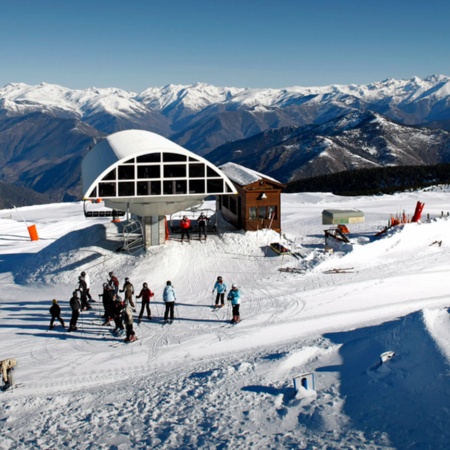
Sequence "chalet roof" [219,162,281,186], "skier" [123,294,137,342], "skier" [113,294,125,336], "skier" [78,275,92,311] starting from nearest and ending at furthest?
"skier" [123,294,137,342] < "skier" [113,294,125,336] < "skier" [78,275,92,311] < "chalet roof" [219,162,281,186]

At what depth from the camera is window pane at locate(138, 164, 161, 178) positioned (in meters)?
24.4

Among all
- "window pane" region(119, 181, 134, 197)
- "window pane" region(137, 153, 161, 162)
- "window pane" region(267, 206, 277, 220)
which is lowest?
"window pane" region(267, 206, 277, 220)

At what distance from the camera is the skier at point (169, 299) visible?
54.8 feet

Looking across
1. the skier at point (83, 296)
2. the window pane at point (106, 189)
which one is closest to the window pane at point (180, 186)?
the window pane at point (106, 189)

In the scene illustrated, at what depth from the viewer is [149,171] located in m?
24.5

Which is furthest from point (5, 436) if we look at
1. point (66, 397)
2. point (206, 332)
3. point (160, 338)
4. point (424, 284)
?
point (424, 284)

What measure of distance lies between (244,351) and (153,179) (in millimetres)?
12149

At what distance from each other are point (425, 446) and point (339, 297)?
10.6 m

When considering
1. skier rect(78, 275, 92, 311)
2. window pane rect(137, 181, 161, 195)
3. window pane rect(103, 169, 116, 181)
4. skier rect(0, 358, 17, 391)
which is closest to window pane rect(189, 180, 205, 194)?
window pane rect(137, 181, 161, 195)

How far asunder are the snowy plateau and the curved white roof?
2.26 metres

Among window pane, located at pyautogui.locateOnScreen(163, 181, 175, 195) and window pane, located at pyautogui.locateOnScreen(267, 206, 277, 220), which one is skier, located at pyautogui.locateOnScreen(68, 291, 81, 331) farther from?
window pane, located at pyautogui.locateOnScreen(267, 206, 277, 220)

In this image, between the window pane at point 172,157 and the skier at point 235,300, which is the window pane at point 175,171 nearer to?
the window pane at point 172,157

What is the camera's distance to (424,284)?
20938 mm

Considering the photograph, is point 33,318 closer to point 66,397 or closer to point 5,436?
point 66,397
